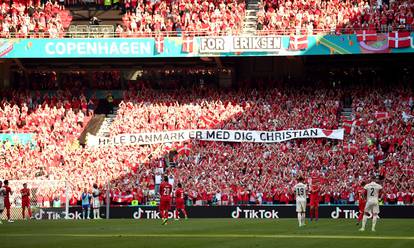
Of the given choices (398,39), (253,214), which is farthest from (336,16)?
(253,214)

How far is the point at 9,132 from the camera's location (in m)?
53.0

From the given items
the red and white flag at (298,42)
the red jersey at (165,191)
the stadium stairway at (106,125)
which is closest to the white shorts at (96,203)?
the red jersey at (165,191)

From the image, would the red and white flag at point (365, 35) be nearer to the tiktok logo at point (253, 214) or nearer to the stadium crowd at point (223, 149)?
the stadium crowd at point (223, 149)

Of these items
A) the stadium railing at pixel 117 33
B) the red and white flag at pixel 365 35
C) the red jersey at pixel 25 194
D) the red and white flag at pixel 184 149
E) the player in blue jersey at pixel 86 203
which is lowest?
the player in blue jersey at pixel 86 203

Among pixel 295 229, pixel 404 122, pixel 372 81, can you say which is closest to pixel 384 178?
pixel 404 122

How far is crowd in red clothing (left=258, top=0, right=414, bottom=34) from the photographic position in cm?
5128

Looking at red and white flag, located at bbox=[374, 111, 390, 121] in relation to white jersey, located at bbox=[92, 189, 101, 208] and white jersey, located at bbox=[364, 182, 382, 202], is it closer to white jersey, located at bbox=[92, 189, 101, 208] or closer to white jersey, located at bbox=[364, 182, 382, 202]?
white jersey, located at bbox=[92, 189, 101, 208]

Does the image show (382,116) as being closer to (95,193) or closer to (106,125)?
(106,125)

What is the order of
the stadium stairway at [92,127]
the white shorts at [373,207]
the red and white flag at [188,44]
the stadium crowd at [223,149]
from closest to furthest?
the white shorts at [373,207] < the stadium crowd at [223,149] < the red and white flag at [188,44] < the stadium stairway at [92,127]

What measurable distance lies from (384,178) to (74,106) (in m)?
20.5

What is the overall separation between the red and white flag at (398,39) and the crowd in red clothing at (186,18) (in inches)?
354

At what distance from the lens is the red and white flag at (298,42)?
51188 mm

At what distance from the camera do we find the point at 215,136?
50.6m

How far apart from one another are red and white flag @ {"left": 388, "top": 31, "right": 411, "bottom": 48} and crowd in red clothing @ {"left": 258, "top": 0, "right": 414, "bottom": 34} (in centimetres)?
88
